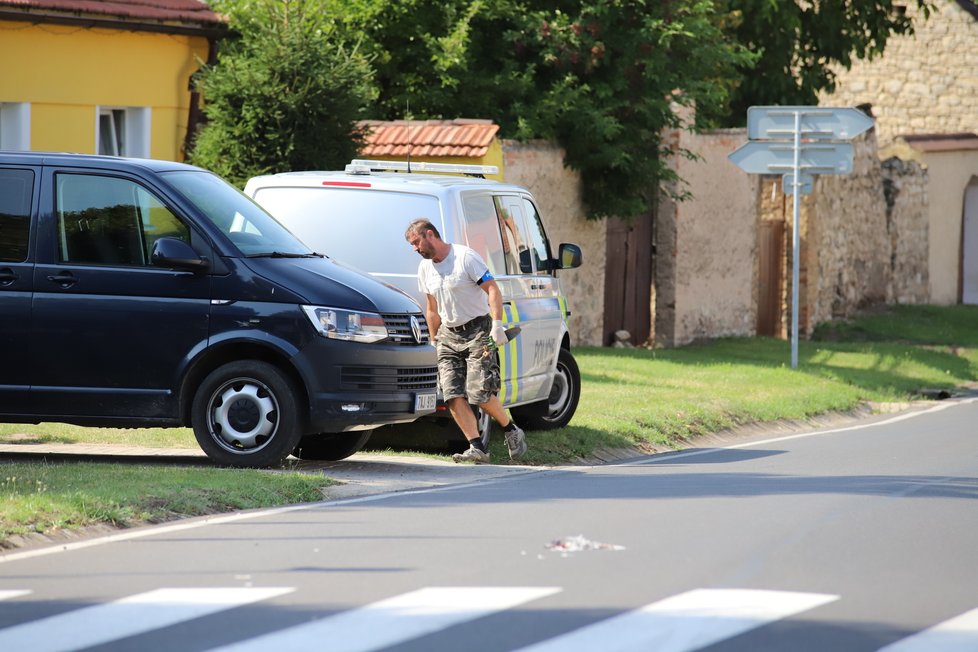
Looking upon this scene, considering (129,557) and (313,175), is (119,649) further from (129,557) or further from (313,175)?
(313,175)

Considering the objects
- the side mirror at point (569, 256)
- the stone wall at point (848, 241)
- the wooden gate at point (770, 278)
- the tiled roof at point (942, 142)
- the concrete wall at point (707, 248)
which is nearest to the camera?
the side mirror at point (569, 256)

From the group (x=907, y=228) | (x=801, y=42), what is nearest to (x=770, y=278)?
(x=801, y=42)

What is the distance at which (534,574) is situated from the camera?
7.98 meters

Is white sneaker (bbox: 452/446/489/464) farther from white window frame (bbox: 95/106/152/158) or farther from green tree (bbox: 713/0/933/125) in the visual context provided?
green tree (bbox: 713/0/933/125)

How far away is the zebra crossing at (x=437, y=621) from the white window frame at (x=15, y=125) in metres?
14.1

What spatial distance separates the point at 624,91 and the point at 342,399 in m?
12.6

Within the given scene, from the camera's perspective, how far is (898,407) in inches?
824

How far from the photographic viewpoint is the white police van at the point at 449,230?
1297 centimetres

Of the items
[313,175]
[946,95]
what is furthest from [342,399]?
[946,95]

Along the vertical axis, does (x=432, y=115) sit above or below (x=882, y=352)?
above

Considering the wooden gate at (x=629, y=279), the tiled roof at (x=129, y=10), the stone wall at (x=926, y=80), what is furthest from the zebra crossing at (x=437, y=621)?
the stone wall at (x=926, y=80)

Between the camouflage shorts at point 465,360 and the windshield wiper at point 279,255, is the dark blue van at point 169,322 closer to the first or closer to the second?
the windshield wiper at point 279,255

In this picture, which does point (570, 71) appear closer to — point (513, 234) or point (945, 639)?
point (513, 234)

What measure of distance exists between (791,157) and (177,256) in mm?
13379
